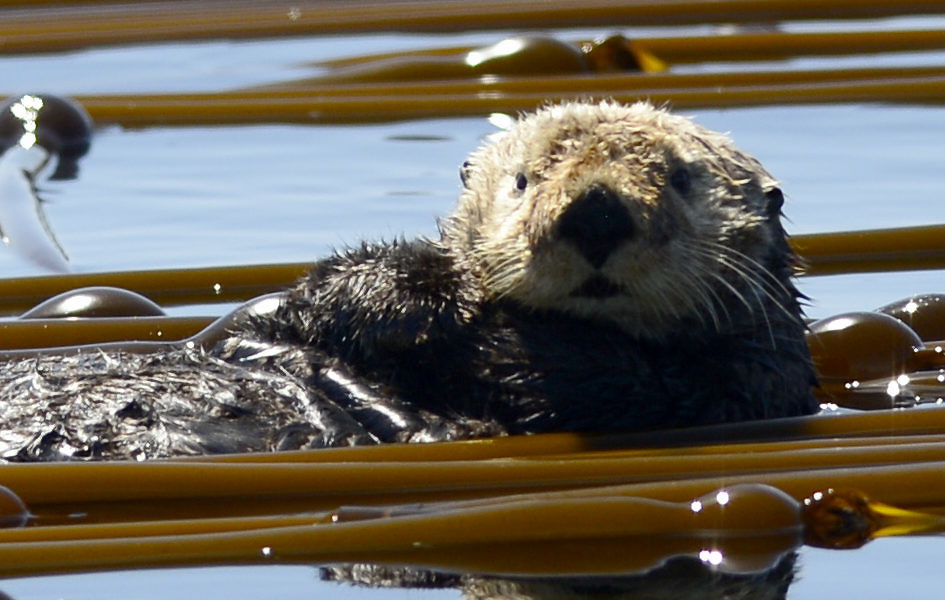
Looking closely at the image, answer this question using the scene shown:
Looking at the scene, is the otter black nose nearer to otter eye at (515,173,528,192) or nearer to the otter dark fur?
the otter dark fur

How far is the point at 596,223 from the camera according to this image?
Answer: 3977 millimetres

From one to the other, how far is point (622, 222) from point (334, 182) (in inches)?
141

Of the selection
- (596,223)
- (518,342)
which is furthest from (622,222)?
(518,342)

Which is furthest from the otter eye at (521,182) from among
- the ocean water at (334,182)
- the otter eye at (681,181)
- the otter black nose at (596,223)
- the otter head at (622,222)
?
the ocean water at (334,182)

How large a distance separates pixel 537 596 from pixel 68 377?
5.43 feet

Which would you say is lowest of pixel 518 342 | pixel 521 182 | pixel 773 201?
pixel 518 342

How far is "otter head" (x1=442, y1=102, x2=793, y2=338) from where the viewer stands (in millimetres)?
4062

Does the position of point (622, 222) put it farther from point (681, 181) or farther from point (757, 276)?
point (757, 276)

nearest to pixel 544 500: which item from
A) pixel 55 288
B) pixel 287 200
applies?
pixel 55 288

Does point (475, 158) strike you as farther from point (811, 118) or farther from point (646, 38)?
point (646, 38)

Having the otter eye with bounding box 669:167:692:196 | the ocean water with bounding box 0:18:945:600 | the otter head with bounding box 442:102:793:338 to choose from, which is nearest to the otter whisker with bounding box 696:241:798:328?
the otter head with bounding box 442:102:793:338

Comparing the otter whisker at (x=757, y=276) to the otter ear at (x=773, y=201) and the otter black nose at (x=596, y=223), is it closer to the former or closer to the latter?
the otter ear at (x=773, y=201)

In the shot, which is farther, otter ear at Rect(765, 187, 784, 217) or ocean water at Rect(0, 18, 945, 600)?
ocean water at Rect(0, 18, 945, 600)

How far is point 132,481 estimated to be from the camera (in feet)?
11.6
